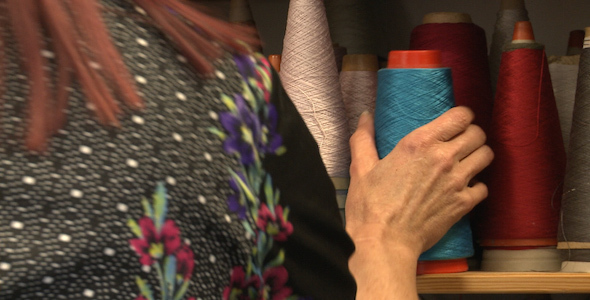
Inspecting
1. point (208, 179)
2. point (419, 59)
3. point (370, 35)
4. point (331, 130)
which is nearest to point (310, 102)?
point (331, 130)

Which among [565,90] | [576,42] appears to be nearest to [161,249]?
[565,90]

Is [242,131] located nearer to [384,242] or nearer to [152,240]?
[152,240]

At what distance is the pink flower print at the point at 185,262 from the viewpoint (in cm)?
30

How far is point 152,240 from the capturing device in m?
0.29

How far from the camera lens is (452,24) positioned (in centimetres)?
83

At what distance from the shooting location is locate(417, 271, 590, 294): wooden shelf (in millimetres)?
723

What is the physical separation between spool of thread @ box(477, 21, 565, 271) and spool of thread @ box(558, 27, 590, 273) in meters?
0.02

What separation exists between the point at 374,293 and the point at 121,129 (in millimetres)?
436

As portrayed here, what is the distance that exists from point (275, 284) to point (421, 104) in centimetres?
44

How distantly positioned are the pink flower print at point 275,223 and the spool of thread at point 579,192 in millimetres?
508

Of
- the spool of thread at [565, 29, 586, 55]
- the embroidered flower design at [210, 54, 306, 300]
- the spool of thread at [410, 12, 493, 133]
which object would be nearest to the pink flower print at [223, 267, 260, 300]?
the embroidered flower design at [210, 54, 306, 300]

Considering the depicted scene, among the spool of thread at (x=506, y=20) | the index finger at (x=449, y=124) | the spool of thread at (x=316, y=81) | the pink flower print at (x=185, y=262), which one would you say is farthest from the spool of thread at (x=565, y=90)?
the pink flower print at (x=185, y=262)

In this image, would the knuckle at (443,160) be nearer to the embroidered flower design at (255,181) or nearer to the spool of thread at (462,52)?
the spool of thread at (462,52)

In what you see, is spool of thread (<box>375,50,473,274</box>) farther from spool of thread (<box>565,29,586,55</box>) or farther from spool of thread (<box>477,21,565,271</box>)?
spool of thread (<box>565,29,586,55</box>)
